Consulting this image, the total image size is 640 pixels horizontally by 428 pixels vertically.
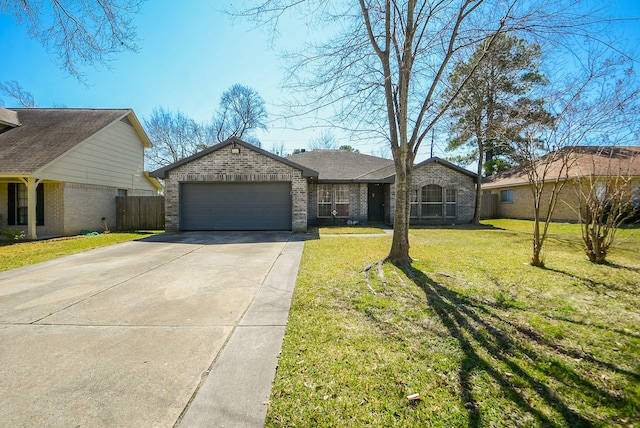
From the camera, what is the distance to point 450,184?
16.2 metres

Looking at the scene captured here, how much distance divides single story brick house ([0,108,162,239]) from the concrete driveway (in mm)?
7382

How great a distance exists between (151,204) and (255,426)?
15154mm

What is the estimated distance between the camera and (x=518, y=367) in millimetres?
2629

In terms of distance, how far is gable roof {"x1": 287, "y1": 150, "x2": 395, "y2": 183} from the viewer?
15.6 metres

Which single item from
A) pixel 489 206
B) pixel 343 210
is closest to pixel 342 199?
pixel 343 210

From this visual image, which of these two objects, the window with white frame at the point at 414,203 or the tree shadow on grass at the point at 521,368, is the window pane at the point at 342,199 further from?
the tree shadow on grass at the point at 521,368

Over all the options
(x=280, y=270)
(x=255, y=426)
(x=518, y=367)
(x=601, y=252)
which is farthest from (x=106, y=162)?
(x=601, y=252)

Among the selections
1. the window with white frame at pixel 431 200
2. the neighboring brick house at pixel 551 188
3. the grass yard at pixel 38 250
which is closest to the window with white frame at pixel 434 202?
the window with white frame at pixel 431 200

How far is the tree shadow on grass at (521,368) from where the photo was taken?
2122 millimetres

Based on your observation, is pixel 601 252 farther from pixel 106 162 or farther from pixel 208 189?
pixel 106 162

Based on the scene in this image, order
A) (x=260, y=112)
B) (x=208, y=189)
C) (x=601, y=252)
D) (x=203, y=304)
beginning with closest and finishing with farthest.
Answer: (x=203, y=304), (x=601, y=252), (x=208, y=189), (x=260, y=112)

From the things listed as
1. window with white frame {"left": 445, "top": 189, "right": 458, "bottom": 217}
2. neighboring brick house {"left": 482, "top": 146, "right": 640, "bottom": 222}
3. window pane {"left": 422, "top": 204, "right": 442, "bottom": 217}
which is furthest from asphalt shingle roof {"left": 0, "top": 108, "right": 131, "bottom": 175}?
neighboring brick house {"left": 482, "top": 146, "right": 640, "bottom": 222}

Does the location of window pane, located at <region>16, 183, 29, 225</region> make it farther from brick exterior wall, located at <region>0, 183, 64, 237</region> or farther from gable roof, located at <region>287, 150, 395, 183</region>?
gable roof, located at <region>287, 150, 395, 183</region>

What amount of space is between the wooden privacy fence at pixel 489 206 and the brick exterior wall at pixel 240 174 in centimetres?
1489
